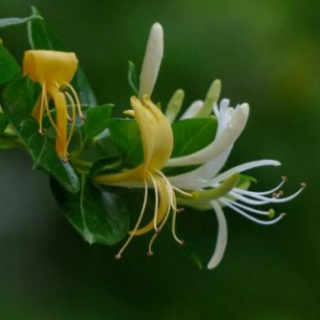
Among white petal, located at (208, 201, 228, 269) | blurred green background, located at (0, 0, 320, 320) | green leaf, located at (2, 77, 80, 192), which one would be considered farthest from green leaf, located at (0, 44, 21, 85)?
blurred green background, located at (0, 0, 320, 320)

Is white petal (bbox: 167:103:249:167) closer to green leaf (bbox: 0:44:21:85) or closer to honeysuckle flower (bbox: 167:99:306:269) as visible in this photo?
honeysuckle flower (bbox: 167:99:306:269)

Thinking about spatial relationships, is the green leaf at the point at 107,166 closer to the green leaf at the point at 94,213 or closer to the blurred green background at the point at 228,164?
the green leaf at the point at 94,213

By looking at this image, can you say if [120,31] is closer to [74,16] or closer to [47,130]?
[74,16]

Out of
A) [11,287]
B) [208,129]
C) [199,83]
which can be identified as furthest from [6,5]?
[208,129]

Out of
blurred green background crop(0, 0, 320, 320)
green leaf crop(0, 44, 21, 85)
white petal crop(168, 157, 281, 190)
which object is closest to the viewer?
green leaf crop(0, 44, 21, 85)

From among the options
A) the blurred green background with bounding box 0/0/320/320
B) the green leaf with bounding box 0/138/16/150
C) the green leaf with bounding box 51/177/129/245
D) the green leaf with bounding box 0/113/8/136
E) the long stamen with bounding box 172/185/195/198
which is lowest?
the blurred green background with bounding box 0/0/320/320

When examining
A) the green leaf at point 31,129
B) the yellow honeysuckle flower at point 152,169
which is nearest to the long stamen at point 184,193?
the yellow honeysuckle flower at point 152,169
